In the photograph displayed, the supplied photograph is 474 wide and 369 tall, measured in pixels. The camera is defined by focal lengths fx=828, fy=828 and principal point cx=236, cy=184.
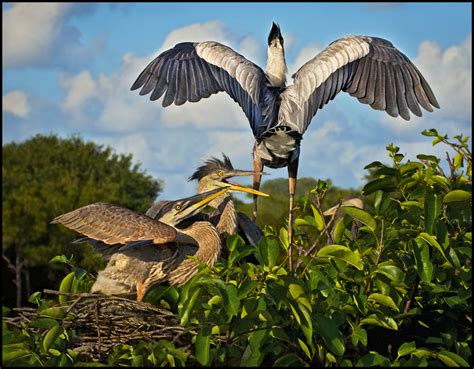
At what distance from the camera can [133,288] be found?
18.5 feet

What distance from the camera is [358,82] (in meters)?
6.76

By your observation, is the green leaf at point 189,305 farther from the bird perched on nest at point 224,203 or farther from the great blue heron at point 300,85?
the great blue heron at point 300,85

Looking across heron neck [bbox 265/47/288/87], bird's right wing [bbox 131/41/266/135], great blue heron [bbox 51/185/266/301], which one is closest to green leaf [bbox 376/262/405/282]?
great blue heron [bbox 51/185/266/301]

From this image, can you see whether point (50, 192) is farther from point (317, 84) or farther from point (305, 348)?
point (305, 348)

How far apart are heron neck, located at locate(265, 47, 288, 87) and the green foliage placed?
2852 millimetres

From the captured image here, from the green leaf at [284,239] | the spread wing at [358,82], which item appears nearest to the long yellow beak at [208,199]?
the spread wing at [358,82]

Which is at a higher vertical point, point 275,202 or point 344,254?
point 275,202

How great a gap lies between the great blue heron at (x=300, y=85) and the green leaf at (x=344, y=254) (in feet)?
9.12

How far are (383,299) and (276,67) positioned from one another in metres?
3.63

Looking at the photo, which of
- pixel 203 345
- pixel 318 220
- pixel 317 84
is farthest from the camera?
pixel 317 84

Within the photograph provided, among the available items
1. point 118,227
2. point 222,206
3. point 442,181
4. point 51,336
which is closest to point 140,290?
point 118,227

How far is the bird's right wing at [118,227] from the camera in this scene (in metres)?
5.37

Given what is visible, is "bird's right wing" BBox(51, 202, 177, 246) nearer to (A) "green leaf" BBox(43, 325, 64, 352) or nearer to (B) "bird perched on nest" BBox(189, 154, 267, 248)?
(B) "bird perched on nest" BBox(189, 154, 267, 248)

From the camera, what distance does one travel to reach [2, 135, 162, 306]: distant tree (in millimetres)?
32188
